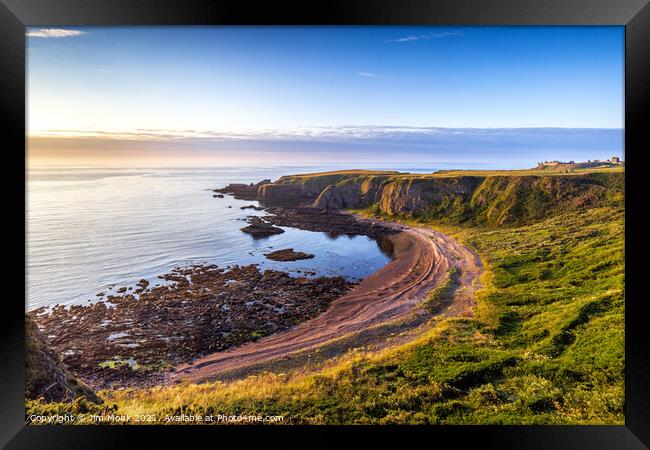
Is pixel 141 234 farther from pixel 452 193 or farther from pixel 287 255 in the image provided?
pixel 452 193

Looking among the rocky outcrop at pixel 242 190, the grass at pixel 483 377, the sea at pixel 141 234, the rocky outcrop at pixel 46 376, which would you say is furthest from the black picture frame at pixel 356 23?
the rocky outcrop at pixel 242 190

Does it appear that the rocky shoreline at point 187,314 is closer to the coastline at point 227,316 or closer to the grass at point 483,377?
the coastline at point 227,316

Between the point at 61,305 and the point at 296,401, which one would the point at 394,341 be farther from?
the point at 61,305

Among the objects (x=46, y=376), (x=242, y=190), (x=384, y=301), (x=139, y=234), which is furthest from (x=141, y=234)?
(x=384, y=301)

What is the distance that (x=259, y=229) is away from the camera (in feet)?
24.4

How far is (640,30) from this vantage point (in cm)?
384

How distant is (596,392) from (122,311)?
8.15 metres

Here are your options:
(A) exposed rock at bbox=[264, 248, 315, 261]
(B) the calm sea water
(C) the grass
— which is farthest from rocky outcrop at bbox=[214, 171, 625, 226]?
(C) the grass

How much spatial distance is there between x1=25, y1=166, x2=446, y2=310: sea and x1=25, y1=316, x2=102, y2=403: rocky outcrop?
1.02m

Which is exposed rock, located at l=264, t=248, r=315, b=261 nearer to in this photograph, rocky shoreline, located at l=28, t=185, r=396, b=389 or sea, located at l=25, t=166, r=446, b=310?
rocky shoreline, located at l=28, t=185, r=396, b=389

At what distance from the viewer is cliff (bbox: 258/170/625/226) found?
23.4 ft

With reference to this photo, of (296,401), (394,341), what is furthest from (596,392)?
(296,401)

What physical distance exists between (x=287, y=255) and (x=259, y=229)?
946mm

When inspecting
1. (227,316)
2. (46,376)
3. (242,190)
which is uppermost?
(242,190)
